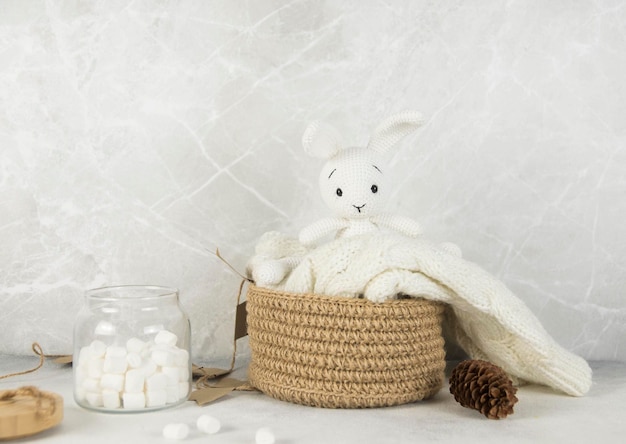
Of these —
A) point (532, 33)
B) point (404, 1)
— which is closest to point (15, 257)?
point (404, 1)

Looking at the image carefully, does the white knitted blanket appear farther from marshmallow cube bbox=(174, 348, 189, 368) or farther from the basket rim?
marshmallow cube bbox=(174, 348, 189, 368)

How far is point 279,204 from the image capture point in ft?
4.45

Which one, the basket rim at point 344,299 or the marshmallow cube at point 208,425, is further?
the basket rim at point 344,299

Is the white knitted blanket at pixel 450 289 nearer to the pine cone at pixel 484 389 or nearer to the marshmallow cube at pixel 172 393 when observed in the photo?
the pine cone at pixel 484 389

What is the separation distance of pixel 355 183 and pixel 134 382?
0.42 metres

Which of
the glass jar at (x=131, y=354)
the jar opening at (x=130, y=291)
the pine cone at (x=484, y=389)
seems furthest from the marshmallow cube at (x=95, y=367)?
the pine cone at (x=484, y=389)

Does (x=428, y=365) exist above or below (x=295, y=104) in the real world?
below

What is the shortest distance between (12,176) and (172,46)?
379mm

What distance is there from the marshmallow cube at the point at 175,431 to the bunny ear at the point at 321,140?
1.45 feet

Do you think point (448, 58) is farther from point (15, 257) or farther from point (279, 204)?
point (15, 257)

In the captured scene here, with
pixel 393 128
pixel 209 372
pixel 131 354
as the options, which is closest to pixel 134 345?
pixel 131 354

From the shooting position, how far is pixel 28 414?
2.80ft

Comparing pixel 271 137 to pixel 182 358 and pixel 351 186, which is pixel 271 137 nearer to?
pixel 351 186

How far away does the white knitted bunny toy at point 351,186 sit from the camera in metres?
1.08
